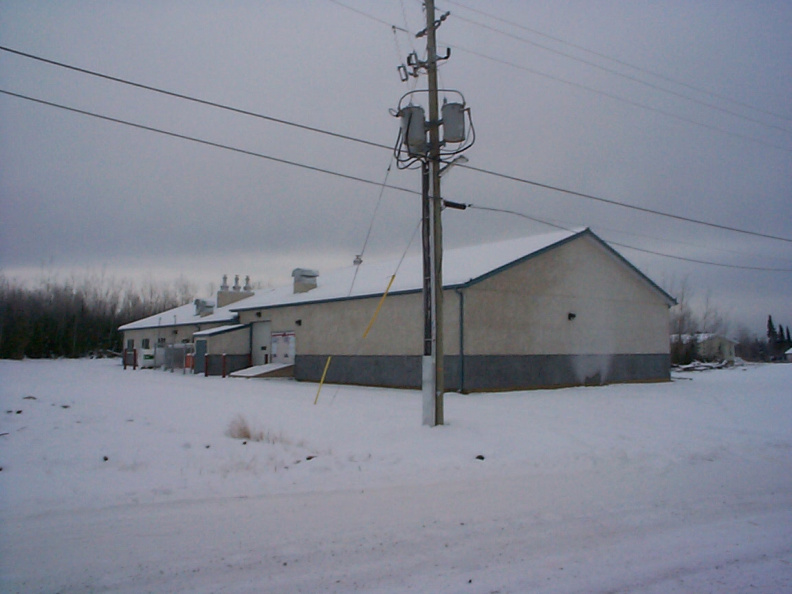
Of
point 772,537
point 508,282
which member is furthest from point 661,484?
point 508,282

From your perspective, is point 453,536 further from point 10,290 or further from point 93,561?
point 10,290

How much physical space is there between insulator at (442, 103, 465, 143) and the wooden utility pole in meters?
0.25

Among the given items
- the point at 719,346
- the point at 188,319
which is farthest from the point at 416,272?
the point at 719,346

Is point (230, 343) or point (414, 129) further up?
point (414, 129)

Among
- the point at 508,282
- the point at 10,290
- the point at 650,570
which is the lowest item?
the point at 650,570

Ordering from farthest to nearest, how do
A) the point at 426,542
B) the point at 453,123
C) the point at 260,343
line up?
the point at 260,343 < the point at 453,123 < the point at 426,542

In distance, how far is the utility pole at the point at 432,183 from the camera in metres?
10.9

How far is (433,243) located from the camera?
36.7ft

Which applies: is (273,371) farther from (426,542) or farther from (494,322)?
(426,542)

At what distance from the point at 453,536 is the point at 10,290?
7801cm

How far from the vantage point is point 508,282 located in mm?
19234

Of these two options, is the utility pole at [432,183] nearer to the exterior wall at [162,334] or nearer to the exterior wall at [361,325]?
the exterior wall at [361,325]

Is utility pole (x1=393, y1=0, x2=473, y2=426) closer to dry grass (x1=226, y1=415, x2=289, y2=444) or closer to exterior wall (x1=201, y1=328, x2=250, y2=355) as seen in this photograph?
dry grass (x1=226, y1=415, x2=289, y2=444)

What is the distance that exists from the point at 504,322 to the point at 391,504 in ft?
43.4
